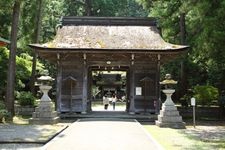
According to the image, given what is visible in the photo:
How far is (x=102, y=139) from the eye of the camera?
16.7m

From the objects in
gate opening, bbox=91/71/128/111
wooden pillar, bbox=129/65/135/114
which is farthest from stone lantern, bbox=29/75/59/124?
gate opening, bbox=91/71/128/111

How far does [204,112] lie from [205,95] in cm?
140

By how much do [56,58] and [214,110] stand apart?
473 inches

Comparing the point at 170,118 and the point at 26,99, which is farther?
the point at 26,99

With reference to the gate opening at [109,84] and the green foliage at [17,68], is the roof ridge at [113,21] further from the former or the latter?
the gate opening at [109,84]

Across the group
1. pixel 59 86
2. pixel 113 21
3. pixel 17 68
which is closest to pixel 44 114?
pixel 59 86

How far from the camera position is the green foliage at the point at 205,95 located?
32.7 metres

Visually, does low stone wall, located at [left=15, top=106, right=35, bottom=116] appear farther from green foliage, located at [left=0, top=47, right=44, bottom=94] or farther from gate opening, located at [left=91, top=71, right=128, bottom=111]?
gate opening, located at [left=91, top=71, right=128, bottom=111]

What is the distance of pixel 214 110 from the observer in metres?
32.0

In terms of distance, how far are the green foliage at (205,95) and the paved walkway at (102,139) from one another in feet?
40.9

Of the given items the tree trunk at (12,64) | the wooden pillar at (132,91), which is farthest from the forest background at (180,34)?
the wooden pillar at (132,91)

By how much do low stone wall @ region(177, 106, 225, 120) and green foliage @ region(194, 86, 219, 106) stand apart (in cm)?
84

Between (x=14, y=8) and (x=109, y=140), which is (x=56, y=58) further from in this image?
(x=109, y=140)

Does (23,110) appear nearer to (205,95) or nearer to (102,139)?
(205,95)
